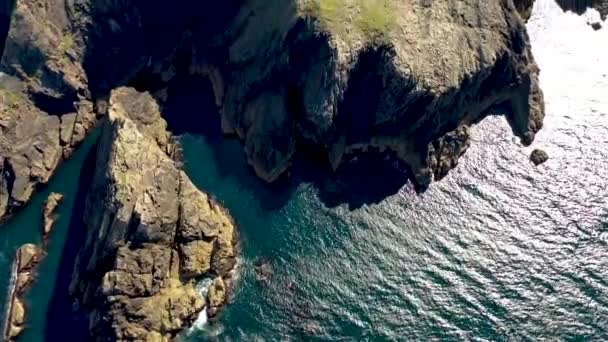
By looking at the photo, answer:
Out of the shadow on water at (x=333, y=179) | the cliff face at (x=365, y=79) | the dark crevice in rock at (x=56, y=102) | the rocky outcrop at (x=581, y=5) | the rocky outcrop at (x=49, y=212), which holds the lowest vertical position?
the rocky outcrop at (x=49, y=212)

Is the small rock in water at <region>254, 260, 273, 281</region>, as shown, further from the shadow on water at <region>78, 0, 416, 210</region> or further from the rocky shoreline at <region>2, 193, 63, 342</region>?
the rocky shoreline at <region>2, 193, 63, 342</region>

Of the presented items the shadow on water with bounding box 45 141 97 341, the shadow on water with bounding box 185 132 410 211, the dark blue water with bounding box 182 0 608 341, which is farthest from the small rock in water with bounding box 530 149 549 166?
the shadow on water with bounding box 45 141 97 341

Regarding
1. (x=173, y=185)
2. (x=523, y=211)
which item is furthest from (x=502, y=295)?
(x=173, y=185)

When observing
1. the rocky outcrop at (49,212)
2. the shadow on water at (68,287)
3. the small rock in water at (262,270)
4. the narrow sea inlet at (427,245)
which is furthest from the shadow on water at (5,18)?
the small rock in water at (262,270)

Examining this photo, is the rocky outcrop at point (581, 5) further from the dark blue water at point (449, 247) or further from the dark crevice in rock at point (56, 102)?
the dark crevice in rock at point (56, 102)

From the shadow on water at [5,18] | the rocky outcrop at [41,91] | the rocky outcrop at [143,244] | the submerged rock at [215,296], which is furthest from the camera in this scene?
the shadow on water at [5,18]
